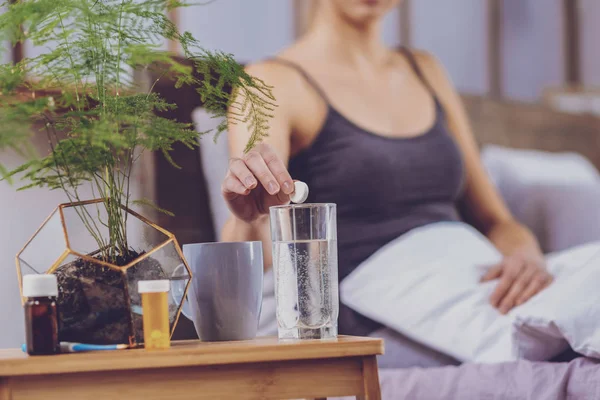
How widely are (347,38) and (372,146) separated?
40 centimetres

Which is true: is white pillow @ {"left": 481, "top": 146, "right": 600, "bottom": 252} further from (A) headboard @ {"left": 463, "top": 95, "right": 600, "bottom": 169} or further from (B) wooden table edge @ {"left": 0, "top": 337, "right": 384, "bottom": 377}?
(B) wooden table edge @ {"left": 0, "top": 337, "right": 384, "bottom": 377}

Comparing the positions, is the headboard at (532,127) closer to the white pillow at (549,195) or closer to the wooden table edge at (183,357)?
the white pillow at (549,195)

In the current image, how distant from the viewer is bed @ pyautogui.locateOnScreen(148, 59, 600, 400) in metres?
1.03

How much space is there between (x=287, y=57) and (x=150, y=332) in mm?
1122

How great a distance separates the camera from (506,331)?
1237 mm

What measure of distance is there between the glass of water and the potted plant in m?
0.11

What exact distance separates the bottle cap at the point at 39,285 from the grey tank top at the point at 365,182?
90cm

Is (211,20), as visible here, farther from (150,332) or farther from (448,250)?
(150,332)

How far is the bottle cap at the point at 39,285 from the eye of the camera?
68 cm

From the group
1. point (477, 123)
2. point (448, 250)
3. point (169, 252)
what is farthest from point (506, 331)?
point (477, 123)

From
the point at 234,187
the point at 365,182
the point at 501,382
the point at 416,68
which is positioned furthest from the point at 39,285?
the point at 416,68

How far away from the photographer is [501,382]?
→ 41.6 inches

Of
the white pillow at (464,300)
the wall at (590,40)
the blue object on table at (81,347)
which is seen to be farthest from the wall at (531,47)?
the blue object on table at (81,347)

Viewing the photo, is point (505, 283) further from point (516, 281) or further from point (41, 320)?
point (41, 320)
